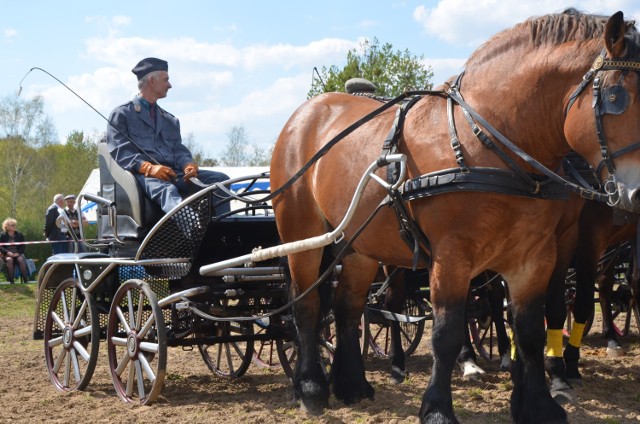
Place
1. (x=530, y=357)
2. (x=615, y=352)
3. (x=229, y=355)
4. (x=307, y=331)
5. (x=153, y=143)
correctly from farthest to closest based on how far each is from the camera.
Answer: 1. (x=615, y=352)
2. (x=229, y=355)
3. (x=153, y=143)
4. (x=307, y=331)
5. (x=530, y=357)

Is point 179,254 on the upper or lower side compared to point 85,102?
→ lower

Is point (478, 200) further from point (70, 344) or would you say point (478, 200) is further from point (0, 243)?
point (0, 243)

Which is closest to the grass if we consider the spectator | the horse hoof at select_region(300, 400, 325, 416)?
the spectator

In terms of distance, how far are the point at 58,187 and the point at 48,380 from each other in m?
46.2

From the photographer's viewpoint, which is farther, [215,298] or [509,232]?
[215,298]

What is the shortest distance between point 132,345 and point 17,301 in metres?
8.82

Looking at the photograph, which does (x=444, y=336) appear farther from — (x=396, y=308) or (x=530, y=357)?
(x=396, y=308)

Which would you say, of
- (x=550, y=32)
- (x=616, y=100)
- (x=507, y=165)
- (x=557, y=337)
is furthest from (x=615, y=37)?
(x=557, y=337)

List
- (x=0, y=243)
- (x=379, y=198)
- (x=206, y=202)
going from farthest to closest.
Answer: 1. (x=0, y=243)
2. (x=206, y=202)
3. (x=379, y=198)

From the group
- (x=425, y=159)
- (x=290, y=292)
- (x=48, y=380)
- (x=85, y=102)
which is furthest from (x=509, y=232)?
(x=48, y=380)

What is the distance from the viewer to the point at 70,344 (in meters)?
6.17

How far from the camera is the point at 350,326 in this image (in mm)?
5480

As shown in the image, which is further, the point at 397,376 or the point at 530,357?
the point at 397,376

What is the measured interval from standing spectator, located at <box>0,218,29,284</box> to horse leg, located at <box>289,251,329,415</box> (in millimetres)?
11360
